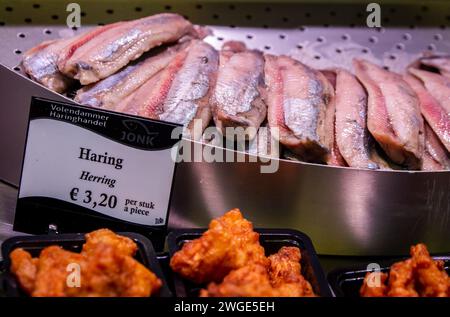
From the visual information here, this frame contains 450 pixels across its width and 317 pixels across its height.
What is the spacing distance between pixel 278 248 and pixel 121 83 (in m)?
1.08

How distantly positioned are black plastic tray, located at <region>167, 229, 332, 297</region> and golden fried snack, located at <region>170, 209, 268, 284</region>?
3 centimetres

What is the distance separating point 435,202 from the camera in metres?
2.36

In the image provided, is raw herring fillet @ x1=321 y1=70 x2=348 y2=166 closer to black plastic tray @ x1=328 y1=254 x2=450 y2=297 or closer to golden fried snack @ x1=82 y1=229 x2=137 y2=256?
black plastic tray @ x1=328 y1=254 x2=450 y2=297

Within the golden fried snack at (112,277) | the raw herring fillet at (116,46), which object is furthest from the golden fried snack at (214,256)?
the raw herring fillet at (116,46)

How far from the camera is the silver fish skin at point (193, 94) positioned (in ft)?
8.21

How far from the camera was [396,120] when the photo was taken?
255 centimetres

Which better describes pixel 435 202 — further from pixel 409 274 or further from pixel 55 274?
pixel 55 274

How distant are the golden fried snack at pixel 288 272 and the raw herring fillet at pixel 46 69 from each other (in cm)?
130

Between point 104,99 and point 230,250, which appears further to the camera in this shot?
point 104,99

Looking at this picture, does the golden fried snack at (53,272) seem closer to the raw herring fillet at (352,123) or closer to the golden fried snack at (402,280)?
the golden fried snack at (402,280)

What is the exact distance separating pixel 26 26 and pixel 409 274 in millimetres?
2276

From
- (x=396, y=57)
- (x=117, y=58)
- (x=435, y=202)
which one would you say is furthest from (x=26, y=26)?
(x=435, y=202)

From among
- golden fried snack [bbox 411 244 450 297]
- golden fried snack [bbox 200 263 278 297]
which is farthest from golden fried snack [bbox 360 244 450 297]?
golden fried snack [bbox 200 263 278 297]

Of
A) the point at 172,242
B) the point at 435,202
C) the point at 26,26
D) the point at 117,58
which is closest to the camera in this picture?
the point at 172,242
